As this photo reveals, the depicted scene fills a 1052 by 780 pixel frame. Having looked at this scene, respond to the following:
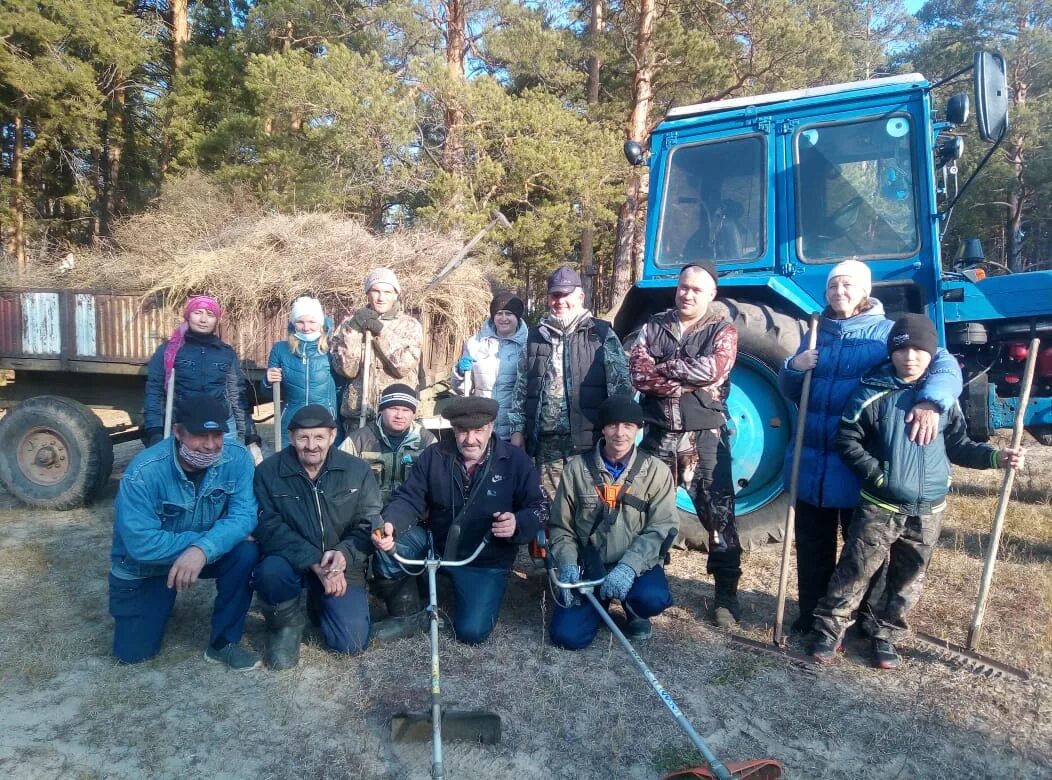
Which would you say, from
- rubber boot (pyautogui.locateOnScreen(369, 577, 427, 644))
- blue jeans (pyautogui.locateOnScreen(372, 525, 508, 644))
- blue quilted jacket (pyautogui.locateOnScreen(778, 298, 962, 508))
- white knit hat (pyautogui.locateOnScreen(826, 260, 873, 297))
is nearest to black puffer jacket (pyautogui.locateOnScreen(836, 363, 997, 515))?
blue quilted jacket (pyautogui.locateOnScreen(778, 298, 962, 508))

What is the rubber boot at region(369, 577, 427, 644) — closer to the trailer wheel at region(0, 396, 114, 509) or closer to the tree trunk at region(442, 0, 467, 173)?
the trailer wheel at region(0, 396, 114, 509)

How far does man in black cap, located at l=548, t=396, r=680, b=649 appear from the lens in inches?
125

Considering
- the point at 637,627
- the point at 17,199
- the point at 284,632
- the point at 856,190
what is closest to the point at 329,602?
the point at 284,632

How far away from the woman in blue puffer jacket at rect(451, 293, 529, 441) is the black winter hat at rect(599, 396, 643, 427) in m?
0.93

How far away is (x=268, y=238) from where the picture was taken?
5383 millimetres

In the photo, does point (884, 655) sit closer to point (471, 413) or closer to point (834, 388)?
point (834, 388)

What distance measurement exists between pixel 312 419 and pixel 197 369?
1.66 m

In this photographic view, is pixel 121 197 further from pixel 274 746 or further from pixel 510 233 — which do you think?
pixel 274 746

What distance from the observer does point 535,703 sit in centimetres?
272

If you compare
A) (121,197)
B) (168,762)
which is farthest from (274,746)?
(121,197)

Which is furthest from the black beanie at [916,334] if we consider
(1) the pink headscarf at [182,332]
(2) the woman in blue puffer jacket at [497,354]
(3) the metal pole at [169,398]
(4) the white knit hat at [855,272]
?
(3) the metal pole at [169,398]

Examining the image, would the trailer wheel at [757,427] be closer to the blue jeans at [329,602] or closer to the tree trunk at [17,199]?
the blue jeans at [329,602]

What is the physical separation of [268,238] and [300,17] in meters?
8.39

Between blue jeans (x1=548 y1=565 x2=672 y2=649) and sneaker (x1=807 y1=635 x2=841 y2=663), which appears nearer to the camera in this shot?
sneaker (x1=807 y1=635 x2=841 y2=663)
